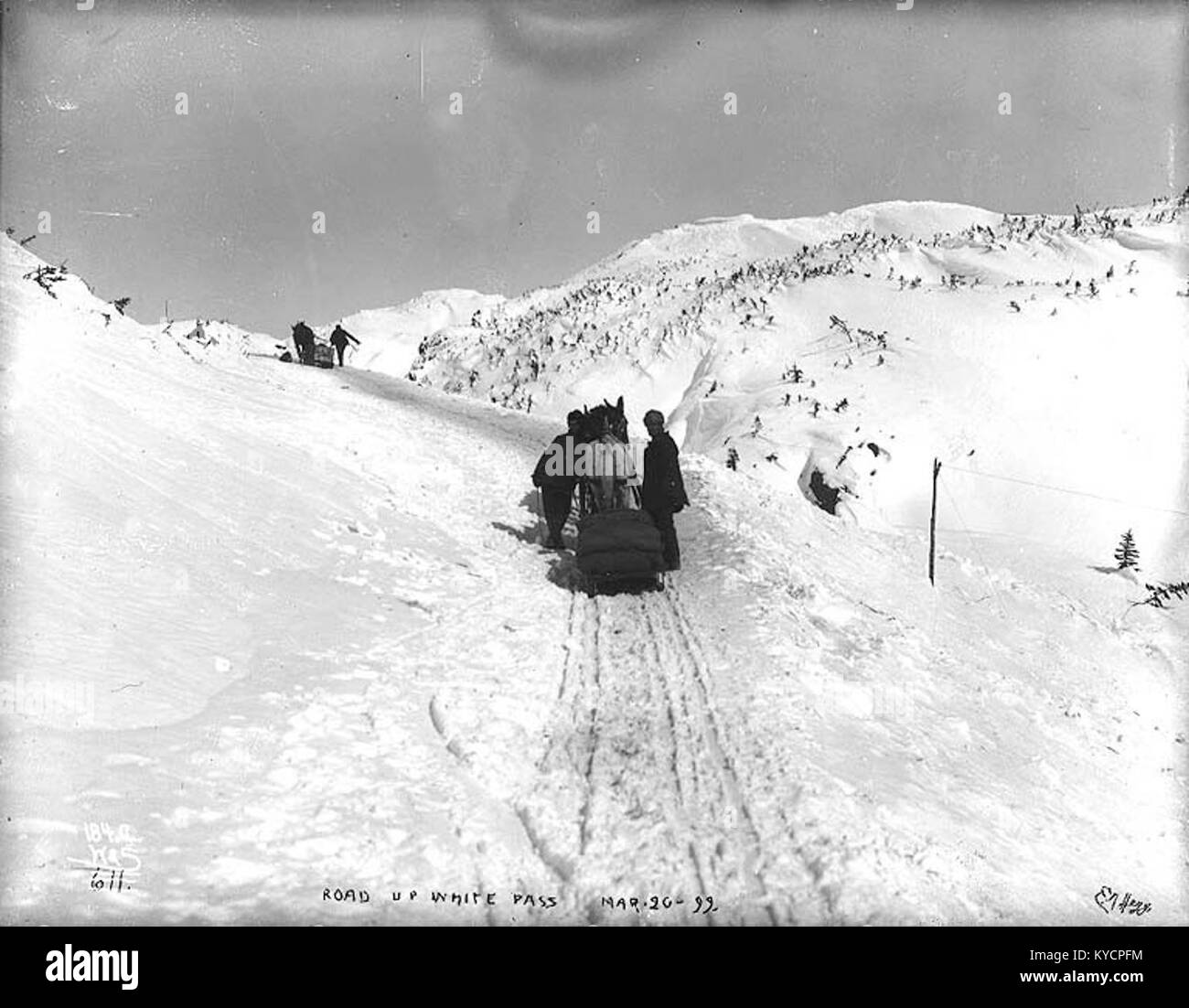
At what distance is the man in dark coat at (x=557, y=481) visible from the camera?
10.8m

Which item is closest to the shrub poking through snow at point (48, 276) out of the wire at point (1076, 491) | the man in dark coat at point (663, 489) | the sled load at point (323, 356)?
the man in dark coat at point (663, 489)

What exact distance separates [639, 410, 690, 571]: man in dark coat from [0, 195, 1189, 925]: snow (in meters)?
0.55

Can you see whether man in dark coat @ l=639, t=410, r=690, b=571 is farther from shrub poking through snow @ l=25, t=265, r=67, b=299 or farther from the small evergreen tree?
the small evergreen tree

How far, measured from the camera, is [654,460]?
9930 millimetres

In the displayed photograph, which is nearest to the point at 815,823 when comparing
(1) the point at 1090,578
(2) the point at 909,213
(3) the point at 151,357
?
(3) the point at 151,357

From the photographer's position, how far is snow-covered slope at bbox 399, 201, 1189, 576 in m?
17.7

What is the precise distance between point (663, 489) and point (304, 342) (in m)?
19.6

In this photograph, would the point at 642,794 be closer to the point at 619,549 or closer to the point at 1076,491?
the point at 619,549

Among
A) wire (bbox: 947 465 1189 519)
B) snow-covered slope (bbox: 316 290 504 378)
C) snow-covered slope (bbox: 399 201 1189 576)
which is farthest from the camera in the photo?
snow-covered slope (bbox: 316 290 504 378)

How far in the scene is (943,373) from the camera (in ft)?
71.8

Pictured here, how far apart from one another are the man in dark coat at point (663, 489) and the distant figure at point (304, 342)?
18.9 m

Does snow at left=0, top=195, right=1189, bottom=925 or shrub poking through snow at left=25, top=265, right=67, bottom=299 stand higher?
shrub poking through snow at left=25, top=265, right=67, bottom=299

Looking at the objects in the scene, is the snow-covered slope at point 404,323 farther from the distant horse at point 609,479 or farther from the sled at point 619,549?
the sled at point 619,549
